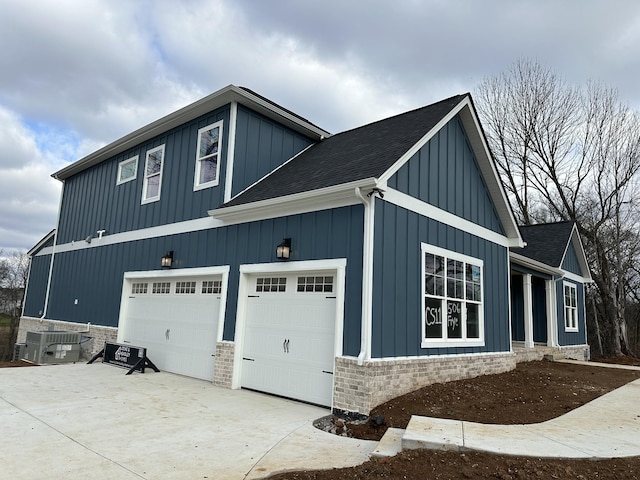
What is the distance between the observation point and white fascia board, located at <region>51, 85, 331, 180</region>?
369 inches

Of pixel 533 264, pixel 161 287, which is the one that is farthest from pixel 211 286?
pixel 533 264

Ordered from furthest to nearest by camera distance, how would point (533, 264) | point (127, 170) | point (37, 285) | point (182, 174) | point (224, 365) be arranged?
point (37, 285)
point (533, 264)
point (127, 170)
point (182, 174)
point (224, 365)

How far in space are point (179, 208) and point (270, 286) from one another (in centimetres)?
382

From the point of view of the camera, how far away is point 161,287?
35.2ft

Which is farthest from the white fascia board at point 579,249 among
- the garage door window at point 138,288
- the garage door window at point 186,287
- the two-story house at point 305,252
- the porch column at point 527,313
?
the garage door window at point 138,288

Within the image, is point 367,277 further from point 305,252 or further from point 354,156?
point 354,156

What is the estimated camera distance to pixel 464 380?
831 centimetres

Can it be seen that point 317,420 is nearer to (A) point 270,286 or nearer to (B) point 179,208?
(A) point 270,286

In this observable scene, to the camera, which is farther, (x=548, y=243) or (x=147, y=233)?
(x=548, y=243)

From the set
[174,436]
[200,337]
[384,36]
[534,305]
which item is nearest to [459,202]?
[384,36]

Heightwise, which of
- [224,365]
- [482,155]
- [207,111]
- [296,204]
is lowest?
[224,365]

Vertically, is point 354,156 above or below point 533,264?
above

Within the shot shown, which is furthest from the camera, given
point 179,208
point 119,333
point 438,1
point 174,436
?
point 119,333

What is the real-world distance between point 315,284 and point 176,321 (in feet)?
14.3
